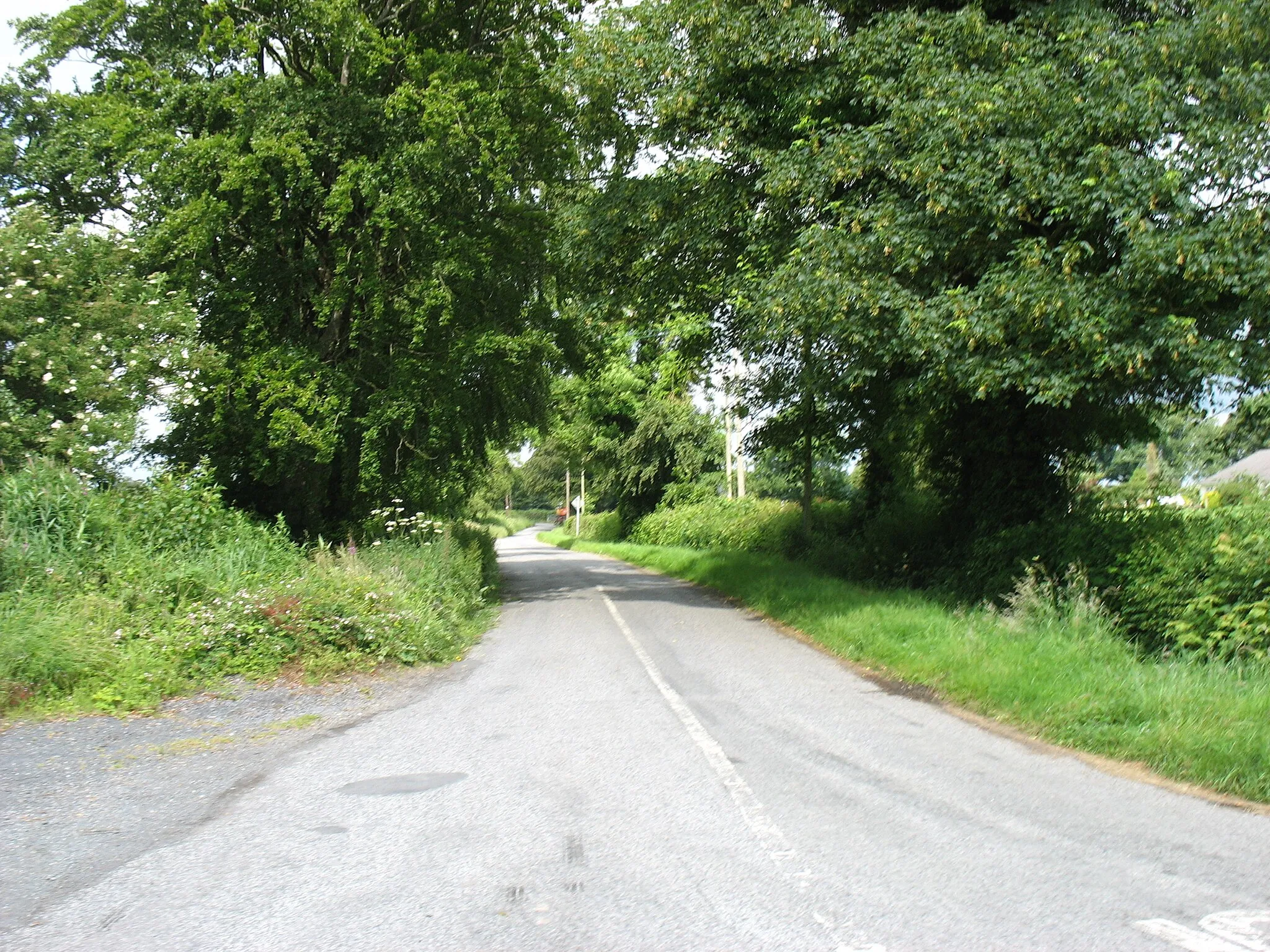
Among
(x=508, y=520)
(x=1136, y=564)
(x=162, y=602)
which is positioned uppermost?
(x=1136, y=564)

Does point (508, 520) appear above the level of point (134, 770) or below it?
above

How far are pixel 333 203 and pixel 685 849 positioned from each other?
14.3 metres

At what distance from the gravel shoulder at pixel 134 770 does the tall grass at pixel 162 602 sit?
591 millimetres

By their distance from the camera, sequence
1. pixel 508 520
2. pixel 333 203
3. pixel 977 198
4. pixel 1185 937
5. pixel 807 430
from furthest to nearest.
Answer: pixel 508 520, pixel 807 430, pixel 333 203, pixel 977 198, pixel 1185 937

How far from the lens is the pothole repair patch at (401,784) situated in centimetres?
680

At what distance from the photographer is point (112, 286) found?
15055mm

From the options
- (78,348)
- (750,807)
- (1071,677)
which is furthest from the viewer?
(78,348)

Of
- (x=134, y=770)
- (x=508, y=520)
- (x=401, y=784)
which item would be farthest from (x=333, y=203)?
(x=508, y=520)

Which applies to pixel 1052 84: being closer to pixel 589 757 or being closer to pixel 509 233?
pixel 589 757

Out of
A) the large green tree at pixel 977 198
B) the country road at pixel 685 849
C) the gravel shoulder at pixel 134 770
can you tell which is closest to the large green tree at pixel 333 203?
the large green tree at pixel 977 198

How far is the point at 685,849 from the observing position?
5527 mm

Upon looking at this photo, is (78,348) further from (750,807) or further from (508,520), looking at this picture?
(508,520)

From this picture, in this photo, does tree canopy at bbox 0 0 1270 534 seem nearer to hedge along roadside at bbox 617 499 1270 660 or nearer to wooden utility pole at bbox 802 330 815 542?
wooden utility pole at bbox 802 330 815 542

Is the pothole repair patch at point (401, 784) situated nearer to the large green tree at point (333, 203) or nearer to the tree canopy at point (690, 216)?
the tree canopy at point (690, 216)
